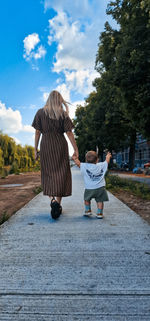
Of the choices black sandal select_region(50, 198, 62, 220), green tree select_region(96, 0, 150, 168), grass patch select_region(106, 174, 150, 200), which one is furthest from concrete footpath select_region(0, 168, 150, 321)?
green tree select_region(96, 0, 150, 168)

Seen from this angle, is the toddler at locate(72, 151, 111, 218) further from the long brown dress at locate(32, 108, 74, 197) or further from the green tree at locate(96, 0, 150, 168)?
the green tree at locate(96, 0, 150, 168)

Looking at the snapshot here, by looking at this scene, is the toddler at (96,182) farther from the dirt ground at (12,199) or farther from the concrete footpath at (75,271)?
the dirt ground at (12,199)

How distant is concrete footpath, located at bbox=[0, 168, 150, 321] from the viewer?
157 centimetres

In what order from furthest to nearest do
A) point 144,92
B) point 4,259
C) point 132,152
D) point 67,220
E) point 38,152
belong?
point 132,152
point 144,92
point 38,152
point 67,220
point 4,259

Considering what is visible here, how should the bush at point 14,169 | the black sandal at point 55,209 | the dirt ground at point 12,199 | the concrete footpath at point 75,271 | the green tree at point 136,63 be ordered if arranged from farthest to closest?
the bush at point 14,169, the green tree at point 136,63, the dirt ground at point 12,199, the black sandal at point 55,209, the concrete footpath at point 75,271

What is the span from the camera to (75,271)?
209 cm

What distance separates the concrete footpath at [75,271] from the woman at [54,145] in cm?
65

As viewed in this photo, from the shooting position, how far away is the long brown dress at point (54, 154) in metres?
3.99

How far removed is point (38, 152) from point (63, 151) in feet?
1.61

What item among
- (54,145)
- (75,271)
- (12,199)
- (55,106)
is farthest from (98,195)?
Answer: (12,199)

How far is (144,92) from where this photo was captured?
24.8ft

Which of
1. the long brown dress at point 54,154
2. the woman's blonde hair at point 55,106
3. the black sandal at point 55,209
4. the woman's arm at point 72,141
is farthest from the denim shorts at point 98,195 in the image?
the woman's blonde hair at point 55,106

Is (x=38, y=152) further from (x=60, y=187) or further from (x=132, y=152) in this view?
(x=132, y=152)

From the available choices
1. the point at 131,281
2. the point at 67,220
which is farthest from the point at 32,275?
the point at 67,220
